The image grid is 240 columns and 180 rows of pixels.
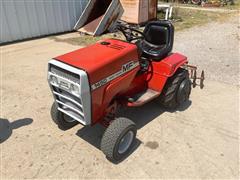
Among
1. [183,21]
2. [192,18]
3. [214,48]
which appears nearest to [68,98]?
[214,48]

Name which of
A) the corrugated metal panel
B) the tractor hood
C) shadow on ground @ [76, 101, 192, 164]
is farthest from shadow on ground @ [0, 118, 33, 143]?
the corrugated metal panel

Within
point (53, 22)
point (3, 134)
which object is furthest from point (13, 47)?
point (3, 134)

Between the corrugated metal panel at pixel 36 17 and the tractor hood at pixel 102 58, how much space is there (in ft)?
18.9

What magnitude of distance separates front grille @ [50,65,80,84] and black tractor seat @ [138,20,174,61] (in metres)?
1.32

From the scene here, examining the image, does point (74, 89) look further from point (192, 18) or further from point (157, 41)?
point (192, 18)

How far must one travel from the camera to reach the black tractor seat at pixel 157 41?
3789mm

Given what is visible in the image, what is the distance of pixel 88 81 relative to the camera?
8.79 feet

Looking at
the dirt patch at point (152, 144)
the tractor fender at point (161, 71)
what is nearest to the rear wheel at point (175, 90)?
the tractor fender at point (161, 71)

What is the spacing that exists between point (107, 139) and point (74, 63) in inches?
37.1

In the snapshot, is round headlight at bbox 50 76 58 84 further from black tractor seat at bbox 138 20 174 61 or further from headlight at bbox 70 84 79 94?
black tractor seat at bbox 138 20 174 61

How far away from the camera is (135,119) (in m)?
3.95

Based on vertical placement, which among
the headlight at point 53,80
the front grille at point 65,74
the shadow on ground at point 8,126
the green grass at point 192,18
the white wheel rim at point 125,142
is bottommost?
the shadow on ground at point 8,126

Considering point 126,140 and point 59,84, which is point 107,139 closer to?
point 126,140

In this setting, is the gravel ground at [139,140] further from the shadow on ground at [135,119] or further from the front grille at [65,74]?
the front grille at [65,74]
